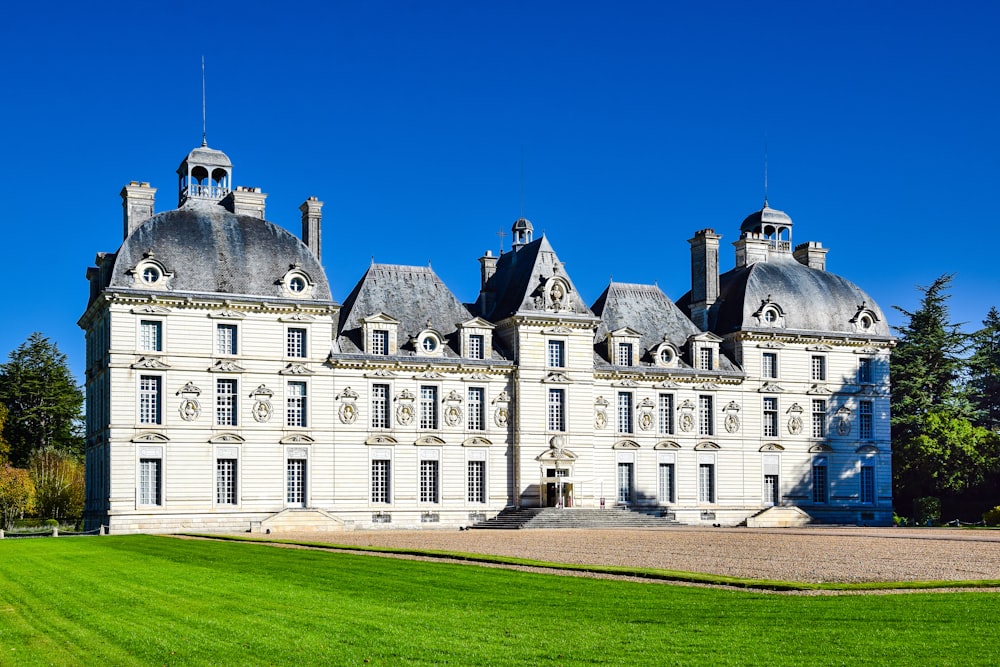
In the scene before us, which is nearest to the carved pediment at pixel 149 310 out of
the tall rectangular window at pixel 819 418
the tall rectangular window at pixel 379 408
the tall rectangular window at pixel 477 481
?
the tall rectangular window at pixel 379 408

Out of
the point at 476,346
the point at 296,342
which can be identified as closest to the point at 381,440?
the point at 296,342

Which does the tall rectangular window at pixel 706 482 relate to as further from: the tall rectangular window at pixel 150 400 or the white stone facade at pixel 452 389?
the tall rectangular window at pixel 150 400

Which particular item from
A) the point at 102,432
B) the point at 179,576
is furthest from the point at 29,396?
the point at 179,576

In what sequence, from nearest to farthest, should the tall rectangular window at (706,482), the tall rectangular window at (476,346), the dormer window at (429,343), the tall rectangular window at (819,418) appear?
the dormer window at (429,343)
the tall rectangular window at (476,346)
the tall rectangular window at (706,482)
the tall rectangular window at (819,418)

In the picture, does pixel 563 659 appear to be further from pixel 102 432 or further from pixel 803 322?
pixel 803 322

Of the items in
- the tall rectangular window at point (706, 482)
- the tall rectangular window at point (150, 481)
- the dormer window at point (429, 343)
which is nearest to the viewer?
the tall rectangular window at point (150, 481)

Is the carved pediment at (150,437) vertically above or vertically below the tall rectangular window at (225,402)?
below

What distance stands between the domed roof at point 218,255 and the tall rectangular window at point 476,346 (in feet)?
21.8

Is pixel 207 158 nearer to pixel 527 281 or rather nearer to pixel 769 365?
pixel 527 281

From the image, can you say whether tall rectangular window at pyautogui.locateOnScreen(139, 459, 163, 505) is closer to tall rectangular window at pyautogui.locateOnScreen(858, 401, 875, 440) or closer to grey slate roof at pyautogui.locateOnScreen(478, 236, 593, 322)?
grey slate roof at pyautogui.locateOnScreen(478, 236, 593, 322)

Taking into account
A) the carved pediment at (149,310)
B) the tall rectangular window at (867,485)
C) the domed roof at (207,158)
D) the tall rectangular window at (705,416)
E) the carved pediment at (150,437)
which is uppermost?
the domed roof at (207,158)

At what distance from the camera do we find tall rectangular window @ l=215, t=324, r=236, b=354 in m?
48.4

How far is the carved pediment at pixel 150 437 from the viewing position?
46656 millimetres

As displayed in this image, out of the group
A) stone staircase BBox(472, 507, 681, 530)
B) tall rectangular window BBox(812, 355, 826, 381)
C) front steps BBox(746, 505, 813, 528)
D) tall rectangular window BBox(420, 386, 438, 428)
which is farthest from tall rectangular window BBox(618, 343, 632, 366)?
tall rectangular window BBox(812, 355, 826, 381)
